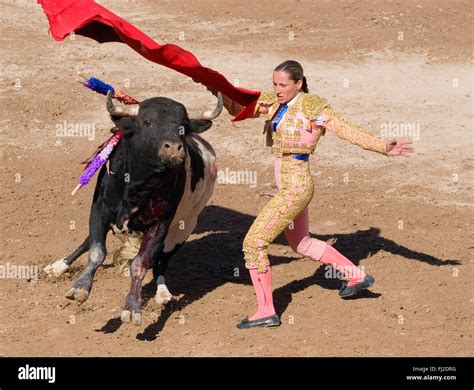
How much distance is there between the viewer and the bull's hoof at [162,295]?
27.8ft

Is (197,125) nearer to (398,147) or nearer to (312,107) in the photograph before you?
(312,107)

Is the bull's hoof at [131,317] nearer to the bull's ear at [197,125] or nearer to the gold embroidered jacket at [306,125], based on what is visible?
the bull's ear at [197,125]

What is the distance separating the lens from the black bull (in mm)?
7543

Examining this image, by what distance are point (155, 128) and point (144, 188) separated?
1.84 ft

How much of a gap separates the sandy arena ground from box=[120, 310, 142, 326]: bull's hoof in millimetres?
215

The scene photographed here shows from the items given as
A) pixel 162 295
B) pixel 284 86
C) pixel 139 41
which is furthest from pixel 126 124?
pixel 162 295

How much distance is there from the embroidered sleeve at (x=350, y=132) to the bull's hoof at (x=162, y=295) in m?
2.11

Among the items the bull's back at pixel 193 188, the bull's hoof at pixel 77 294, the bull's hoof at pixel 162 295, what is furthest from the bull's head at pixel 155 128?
the bull's hoof at pixel 162 295

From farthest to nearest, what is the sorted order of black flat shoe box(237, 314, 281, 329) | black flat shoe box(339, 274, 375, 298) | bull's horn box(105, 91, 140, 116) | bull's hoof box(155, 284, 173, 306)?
bull's hoof box(155, 284, 173, 306) → black flat shoe box(339, 274, 375, 298) → black flat shoe box(237, 314, 281, 329) → bull's horn box(105, 91, 140, 116)

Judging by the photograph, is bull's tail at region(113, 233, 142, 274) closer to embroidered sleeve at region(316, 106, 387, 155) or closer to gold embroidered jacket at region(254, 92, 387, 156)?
gold embroidered jacket at region(254, 92, 387, 156)

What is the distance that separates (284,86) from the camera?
7562 millimetres

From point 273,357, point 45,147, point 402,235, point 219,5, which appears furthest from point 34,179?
point 219,5

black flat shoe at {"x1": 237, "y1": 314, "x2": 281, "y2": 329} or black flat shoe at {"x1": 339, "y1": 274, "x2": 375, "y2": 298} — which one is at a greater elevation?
black flat shoe at {"x1": 339, "y1": 274, "x2": 375, "y2": 298}

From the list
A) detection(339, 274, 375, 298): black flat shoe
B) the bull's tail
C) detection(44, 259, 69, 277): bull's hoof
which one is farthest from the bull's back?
detection(339, 274, 375, 298): black flat shoe
